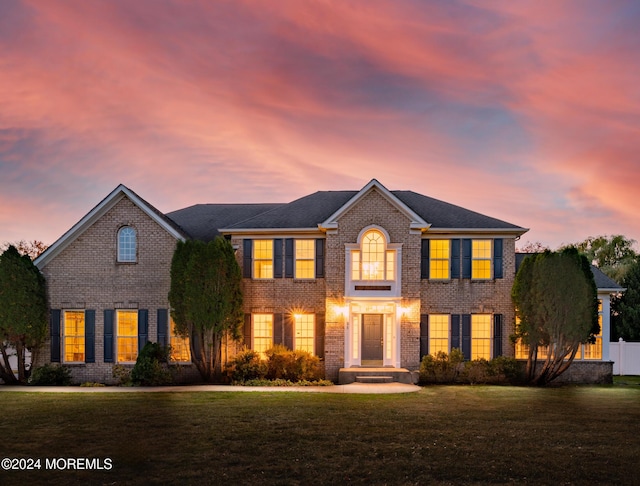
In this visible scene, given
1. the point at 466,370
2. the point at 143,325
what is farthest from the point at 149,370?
the point at 466,370

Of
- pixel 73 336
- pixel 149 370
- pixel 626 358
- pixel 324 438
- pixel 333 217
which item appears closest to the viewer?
pixel 324 438

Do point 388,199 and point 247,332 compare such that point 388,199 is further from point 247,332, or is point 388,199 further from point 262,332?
point 247,332

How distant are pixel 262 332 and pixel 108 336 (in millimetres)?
6037

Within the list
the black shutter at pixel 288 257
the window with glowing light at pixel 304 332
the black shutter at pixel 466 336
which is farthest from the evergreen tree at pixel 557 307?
the black shutter at pixel 288 257

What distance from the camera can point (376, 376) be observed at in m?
20.1

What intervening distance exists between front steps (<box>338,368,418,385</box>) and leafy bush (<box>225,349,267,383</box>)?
9.84ft

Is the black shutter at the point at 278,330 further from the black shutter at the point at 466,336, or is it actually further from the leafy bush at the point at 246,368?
the black shutter at the point at 466,336

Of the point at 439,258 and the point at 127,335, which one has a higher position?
the point at 439,258

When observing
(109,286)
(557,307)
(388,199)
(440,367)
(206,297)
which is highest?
(388,199)

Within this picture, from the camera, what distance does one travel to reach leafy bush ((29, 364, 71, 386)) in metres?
20.1

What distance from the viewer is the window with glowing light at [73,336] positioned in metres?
21.3

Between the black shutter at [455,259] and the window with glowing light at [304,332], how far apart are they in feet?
19.7

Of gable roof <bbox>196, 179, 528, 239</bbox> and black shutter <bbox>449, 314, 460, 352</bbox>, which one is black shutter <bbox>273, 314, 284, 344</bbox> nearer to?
gable roof <bbox>196, 179, 528, 239</bbox>

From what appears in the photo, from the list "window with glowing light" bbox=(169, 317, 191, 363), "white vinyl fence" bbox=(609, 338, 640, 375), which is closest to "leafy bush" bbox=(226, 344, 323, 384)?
"window with glowing light" bbox=(169, 317, 191, 363)
